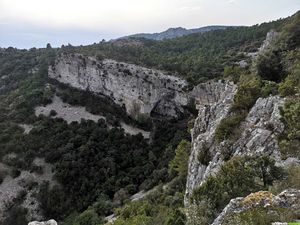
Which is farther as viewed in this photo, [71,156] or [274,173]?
[71,156]

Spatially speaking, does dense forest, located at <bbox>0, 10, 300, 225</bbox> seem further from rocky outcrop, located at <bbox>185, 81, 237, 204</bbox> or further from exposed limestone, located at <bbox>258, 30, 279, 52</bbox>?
exposed limestone, located at <bbox>258, 30, 279, 52</bbox>

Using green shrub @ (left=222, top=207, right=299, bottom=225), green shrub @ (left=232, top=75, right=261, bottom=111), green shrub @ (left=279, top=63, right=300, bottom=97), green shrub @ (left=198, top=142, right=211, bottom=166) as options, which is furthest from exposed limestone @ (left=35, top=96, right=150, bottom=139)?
green shrub @ (left=222, top=207, right=299, bottom=225)

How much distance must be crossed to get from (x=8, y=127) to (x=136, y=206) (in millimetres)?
37815

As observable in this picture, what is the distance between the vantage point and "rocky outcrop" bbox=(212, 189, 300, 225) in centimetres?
1247

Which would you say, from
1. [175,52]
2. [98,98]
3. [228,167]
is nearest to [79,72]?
[98,98]

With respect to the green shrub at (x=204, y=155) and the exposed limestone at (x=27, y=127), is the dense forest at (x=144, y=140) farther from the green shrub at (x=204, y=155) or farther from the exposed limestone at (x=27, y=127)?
the exposed limestone at (x=27, y=127)

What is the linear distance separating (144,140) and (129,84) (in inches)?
425

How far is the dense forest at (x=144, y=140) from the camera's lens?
2098 cm

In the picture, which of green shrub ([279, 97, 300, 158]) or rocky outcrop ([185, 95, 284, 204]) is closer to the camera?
green shrub ([279, 97, 300, 158])

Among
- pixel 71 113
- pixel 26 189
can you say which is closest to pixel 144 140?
pixel 71 113

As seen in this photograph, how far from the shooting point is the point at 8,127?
232 feet

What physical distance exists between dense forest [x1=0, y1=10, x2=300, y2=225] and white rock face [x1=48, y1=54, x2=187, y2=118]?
1.83m

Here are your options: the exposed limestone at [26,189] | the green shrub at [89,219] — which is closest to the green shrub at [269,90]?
the green shrub at [89,219]

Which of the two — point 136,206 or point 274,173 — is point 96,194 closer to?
point 136,206
